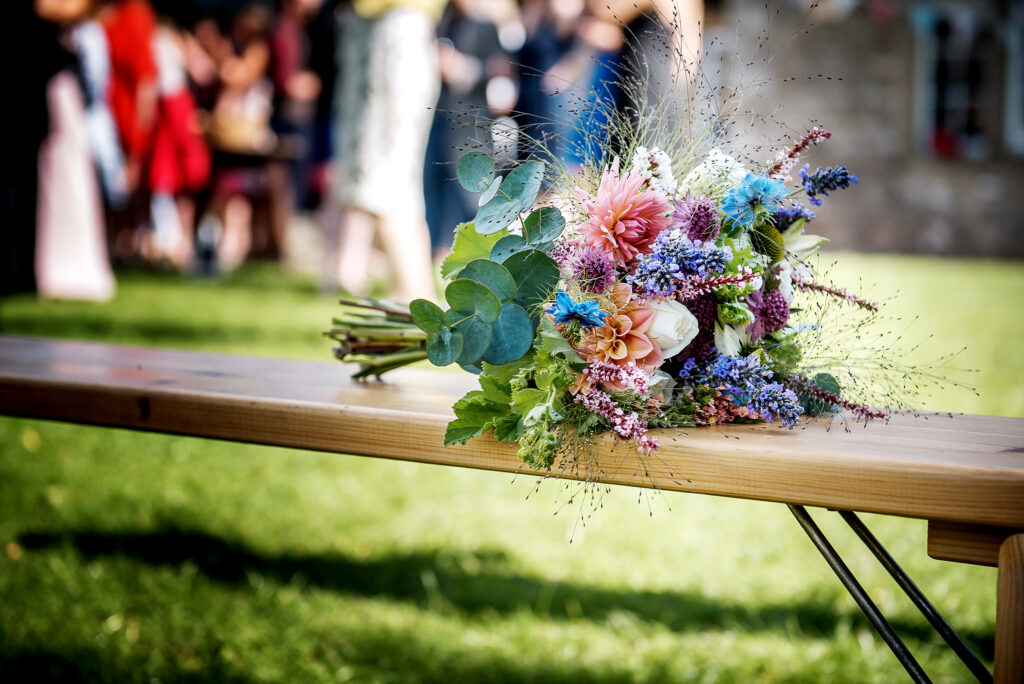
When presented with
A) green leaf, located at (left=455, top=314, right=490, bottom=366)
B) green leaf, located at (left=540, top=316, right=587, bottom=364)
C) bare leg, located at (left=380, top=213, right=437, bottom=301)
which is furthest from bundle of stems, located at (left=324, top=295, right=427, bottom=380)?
bare leg, located at (left=380, top=213, right=437, bottom=301)

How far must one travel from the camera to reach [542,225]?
51.3 inches

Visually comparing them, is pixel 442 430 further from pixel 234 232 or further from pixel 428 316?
pixel 234 232

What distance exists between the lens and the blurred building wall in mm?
12156

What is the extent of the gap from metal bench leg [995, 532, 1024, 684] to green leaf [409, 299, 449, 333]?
0.74 m

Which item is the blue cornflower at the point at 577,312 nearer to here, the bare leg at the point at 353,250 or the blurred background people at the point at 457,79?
the bare leg at the point at 353,250

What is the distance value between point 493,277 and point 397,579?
1401mm

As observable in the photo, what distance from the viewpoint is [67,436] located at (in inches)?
139

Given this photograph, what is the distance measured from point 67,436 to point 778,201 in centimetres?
313

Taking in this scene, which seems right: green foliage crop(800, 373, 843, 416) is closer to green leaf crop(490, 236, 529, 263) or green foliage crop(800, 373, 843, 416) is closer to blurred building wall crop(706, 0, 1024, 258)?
green leaf crop(490, 236, 529, 263)

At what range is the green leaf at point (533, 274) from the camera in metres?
1.27

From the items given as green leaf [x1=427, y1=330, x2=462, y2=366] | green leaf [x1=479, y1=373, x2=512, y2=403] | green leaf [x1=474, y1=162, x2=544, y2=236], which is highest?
green leaf [x1=474, y1=162, x2=544, y2=236]

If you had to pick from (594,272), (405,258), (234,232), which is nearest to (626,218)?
(594,272)

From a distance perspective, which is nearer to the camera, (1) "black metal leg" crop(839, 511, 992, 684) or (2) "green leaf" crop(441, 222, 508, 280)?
(1) "black metal leg" crop(839, 511, 992, 684)

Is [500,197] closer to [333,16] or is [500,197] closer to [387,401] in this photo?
→ [387,401]
